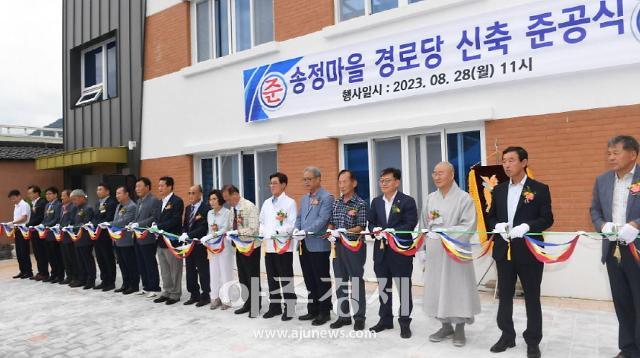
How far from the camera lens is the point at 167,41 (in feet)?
35.2

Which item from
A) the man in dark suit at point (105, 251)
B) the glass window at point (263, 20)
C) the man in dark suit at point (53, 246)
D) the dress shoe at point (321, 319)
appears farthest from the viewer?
the glass window at point (263, 20)

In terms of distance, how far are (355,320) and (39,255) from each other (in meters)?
7.06

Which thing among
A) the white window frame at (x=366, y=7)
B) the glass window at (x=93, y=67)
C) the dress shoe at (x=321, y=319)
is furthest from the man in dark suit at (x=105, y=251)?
the glass window at (x=93, y=67)

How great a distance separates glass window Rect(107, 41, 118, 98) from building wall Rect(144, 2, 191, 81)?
1.73 m

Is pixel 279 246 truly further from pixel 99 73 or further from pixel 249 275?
pixel 99 73

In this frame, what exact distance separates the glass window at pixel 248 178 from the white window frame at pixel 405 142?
7.01 ft

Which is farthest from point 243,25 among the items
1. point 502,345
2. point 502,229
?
point 502,345

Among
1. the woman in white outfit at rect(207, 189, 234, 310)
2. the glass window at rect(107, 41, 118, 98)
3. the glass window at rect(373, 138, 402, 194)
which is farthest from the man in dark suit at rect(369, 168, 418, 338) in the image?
the glass window at rect(107, 41, 118, 98)

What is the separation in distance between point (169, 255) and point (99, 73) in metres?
8.13

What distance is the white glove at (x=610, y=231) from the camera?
387 centimetres

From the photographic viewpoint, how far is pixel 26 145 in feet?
54.3

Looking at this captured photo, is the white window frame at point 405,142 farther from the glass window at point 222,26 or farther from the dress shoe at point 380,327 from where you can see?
the glass window at point 222,26

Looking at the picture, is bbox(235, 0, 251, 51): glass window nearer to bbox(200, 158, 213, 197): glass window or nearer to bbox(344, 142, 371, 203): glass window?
bbox(200, 158, 213, 197): glass window

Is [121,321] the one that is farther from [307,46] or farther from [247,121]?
[307,46]
